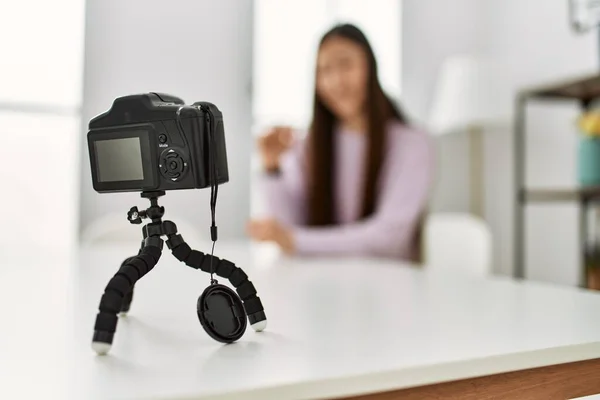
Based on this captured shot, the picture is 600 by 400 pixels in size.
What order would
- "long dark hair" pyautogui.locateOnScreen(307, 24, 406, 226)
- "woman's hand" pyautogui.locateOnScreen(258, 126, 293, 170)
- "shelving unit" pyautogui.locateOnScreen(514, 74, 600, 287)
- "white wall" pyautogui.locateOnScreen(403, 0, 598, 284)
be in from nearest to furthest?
"woman's hand" pyautogui.locateOnScreen(258, 126, 293, 170) → "long dark hair" pyautogui.locateOnScreen(307, 24, 406, 226) → "shelving unit" pyautogui.locateOnScreen(514, 74, 600, 287) → "white wall" pyautogui.locateOnScreen(403, 0, 598, 284)

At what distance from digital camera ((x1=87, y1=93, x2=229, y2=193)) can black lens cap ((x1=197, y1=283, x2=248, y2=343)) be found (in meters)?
0.06

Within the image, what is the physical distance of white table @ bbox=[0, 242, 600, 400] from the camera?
248 mm

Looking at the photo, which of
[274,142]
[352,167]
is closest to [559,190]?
[352,167]

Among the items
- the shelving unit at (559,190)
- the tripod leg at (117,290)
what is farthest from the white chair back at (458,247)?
the tripod leg at (117,290)

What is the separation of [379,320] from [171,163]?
0.19 metres

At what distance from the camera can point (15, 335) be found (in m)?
0.33

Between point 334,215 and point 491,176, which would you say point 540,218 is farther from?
point 334,215

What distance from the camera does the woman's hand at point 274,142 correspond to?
3.60 ft

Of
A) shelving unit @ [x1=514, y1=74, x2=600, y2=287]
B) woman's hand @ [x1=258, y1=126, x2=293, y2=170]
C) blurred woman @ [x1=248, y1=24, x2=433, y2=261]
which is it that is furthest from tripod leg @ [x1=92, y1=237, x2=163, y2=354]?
shelving unit @ [x1=514, y1=74, x2=600, y2=287]

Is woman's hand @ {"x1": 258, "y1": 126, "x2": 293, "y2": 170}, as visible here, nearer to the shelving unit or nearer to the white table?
the white table

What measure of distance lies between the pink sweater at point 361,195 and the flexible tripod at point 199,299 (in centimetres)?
83

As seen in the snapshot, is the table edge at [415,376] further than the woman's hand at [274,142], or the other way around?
the woman's hand at [274,142]

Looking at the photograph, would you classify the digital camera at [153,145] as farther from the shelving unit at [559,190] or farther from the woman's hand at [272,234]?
the shelving unit at [559,190]

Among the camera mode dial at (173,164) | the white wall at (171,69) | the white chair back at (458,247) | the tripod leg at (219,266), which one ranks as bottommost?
the white chair back at (458,247)
